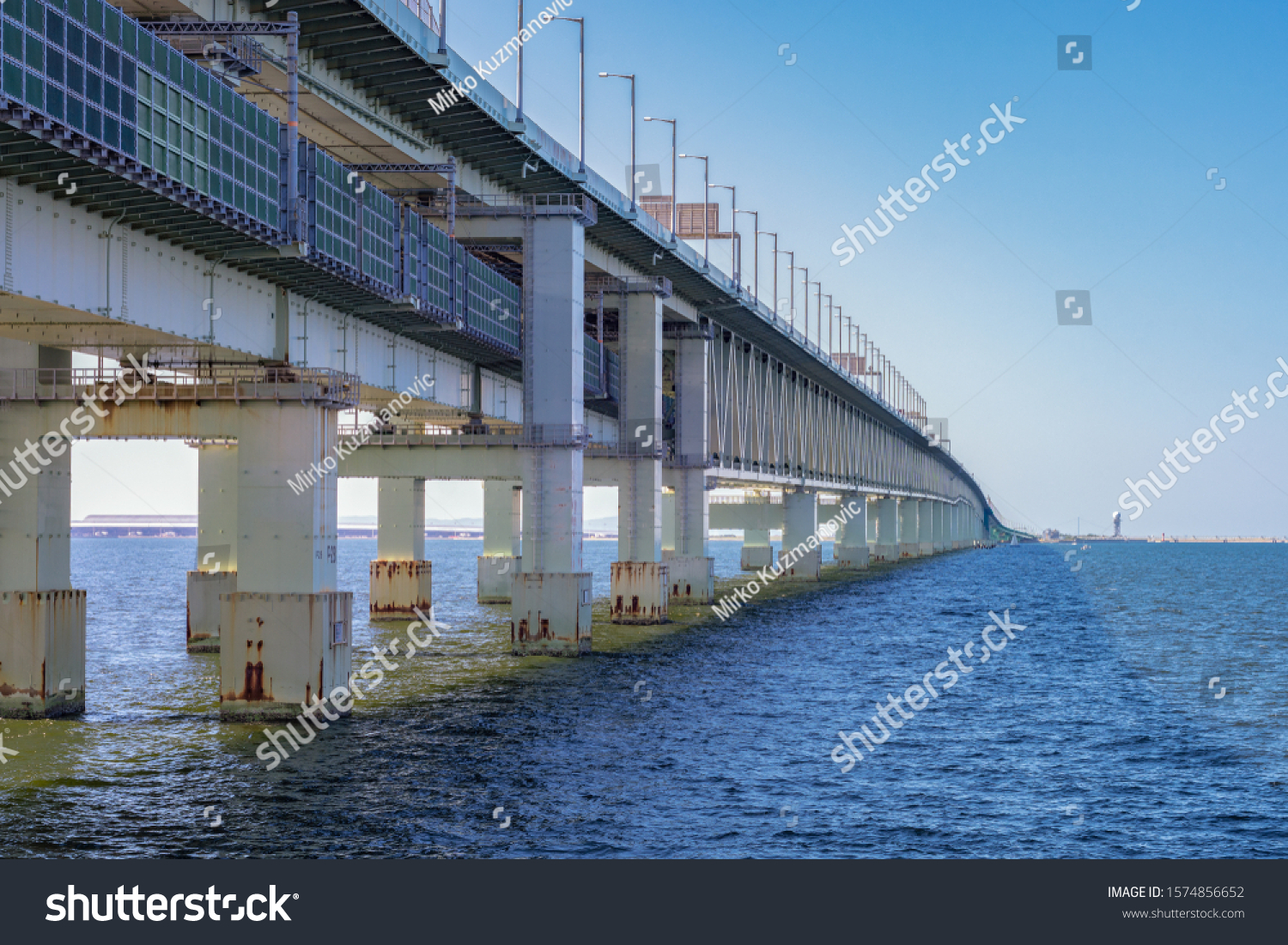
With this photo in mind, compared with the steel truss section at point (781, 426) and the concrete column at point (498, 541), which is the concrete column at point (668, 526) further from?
the concrete column at point (498, 541)

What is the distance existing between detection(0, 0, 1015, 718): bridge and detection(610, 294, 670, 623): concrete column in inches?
7.5

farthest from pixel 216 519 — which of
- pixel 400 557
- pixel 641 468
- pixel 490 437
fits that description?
pixel 641 468

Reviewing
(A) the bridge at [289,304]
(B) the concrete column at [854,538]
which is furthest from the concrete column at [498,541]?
(B) the concrete column at [854,538]

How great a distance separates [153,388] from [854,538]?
149 m

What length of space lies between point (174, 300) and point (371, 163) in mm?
16348

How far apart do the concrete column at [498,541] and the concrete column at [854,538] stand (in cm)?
8089

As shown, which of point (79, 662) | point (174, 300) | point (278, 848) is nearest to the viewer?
point (278, 848)

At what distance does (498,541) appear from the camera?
332 ft

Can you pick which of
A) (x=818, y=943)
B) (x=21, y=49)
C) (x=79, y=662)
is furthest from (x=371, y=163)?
(x=818, y=943)

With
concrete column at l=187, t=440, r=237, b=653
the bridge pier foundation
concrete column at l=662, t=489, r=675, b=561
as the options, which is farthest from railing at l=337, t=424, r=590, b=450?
concrete column at l=662, t=489, r=675, b=561

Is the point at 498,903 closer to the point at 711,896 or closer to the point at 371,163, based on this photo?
the point at 711,896

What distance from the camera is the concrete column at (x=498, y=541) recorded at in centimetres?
10019

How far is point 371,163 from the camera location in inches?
1928

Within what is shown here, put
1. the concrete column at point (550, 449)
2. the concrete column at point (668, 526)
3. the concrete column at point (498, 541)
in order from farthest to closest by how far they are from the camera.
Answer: the concrete column at point (668, 526), the concrete column at point (498, 541), the concrete column at point (550, 449)
